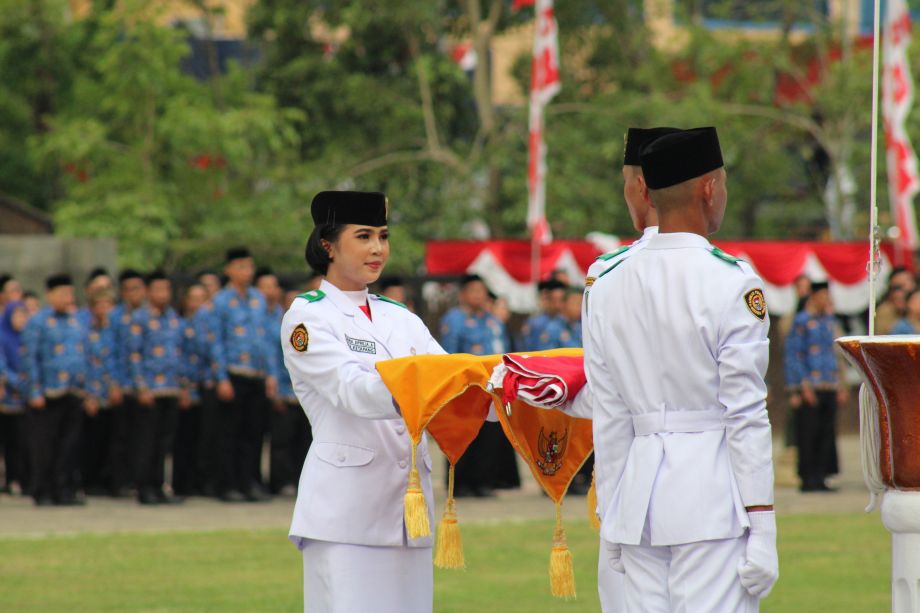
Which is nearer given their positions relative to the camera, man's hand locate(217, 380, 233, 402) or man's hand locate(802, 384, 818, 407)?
man's hand locate(217, 380, 233, 402)

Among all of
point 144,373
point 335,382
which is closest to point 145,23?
point 144,373

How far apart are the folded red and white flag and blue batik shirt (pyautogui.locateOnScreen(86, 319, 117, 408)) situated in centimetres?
911

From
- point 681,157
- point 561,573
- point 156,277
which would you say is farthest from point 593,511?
point 156,277

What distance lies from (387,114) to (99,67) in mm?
4379

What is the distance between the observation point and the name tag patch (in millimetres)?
5527

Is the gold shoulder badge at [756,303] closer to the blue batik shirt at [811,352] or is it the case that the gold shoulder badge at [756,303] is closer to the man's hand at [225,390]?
the man's hand at [225,390]

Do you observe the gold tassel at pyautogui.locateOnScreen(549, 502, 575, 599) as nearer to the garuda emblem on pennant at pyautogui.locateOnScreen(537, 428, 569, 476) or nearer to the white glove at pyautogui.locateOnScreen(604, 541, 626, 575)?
the garuda emblem on pennant at pyautogui.locateOnScreen(537, 428, 569, 476)

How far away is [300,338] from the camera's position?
548cm

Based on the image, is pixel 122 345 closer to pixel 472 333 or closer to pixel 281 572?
pixel 472 333

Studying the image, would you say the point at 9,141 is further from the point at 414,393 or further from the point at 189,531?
the point at 414,393

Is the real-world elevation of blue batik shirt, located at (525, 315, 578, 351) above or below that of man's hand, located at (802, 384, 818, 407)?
above

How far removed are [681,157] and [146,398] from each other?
9.72 meters

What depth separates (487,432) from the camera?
46.9 feet

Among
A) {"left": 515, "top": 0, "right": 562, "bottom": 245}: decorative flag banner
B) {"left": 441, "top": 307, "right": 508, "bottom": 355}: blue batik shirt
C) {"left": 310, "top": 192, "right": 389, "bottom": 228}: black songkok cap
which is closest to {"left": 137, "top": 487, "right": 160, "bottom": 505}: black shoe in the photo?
{"left": 441, "top": 307, "right": 508, "bottom": 355}: blue batik shirt
